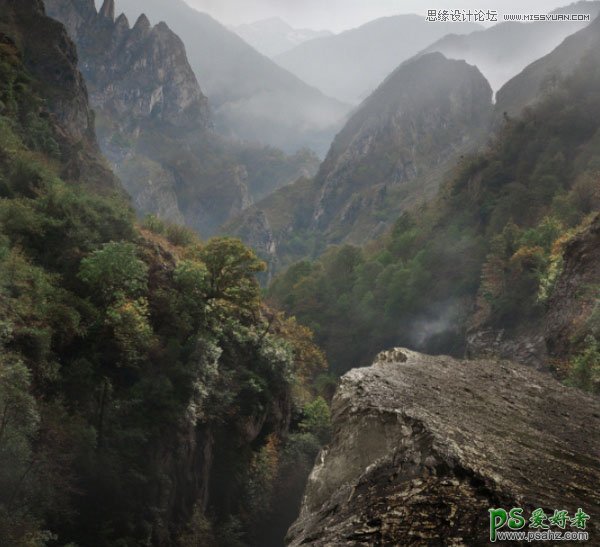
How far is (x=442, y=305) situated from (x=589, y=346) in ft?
132

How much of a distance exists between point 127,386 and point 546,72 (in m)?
124

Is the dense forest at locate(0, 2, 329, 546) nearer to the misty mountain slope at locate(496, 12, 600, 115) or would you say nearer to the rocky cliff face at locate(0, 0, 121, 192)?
the rocky cliff face at locate(0, 0, 121, 192)

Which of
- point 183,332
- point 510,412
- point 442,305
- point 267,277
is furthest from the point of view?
point 267,277

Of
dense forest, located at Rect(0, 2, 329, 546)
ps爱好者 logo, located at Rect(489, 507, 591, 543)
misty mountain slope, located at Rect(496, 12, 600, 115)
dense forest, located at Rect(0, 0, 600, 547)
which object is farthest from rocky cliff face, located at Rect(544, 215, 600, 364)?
misty mountain slope, located at Rect(496, 12, 600, 115)

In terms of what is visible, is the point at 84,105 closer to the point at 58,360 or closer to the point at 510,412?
the point at 58,360

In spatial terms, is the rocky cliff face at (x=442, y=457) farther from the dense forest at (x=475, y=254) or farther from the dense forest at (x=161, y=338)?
the dense forest at (x=475, y=254)

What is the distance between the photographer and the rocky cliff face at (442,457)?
23.3 feet

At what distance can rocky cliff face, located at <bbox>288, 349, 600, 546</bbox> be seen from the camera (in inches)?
280

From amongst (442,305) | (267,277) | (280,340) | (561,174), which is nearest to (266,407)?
(280,340)

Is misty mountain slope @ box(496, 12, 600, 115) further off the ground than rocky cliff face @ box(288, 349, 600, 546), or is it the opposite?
misty mountain slope @ box(496, 12, 600, 115)

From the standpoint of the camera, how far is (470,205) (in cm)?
7769

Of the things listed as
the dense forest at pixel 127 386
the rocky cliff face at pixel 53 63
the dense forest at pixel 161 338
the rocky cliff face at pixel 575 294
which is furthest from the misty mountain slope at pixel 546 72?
the dense forest at pixel 127 386

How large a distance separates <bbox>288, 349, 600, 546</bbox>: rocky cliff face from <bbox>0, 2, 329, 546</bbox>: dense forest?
10087 mm

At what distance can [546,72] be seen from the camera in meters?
115
